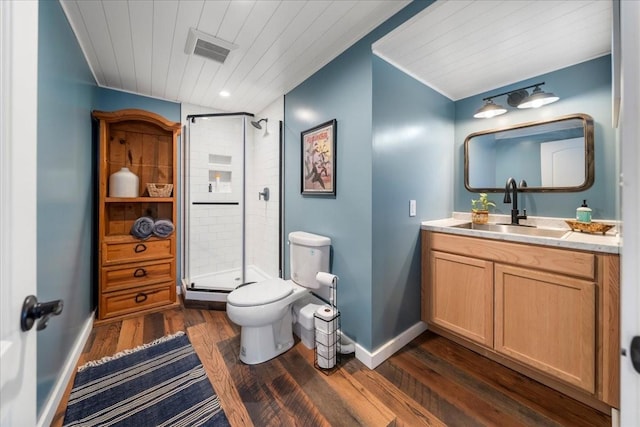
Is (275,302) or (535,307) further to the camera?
(275,302)

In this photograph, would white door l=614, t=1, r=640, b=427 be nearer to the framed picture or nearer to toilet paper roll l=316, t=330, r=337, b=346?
toilet paper roll l=316, t=330, r=337, b=346

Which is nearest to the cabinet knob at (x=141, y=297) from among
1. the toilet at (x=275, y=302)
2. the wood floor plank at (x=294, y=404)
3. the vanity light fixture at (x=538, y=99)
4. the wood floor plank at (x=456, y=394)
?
the toilet at (x=275, y=302)

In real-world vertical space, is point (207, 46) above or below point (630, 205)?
above

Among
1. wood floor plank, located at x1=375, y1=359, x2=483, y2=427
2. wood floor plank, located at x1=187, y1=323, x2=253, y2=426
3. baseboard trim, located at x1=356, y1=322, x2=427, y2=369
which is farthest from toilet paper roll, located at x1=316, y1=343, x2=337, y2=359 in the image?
wood floor plank, located at x1=187, y1=323, x2=253, y2=426

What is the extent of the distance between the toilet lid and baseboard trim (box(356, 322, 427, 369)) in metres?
0.66

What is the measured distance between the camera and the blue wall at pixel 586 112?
1678 millimetres

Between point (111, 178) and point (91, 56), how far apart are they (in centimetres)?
104

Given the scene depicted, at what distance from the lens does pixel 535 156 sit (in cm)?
202

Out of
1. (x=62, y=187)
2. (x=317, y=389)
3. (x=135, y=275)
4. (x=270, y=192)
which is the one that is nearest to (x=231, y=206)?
(x=270, y=192)

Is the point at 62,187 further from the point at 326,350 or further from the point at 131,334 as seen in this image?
the point at 326,350

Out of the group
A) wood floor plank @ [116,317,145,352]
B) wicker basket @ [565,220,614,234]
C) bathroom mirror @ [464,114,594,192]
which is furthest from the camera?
wood floor plank @ [116,317,145,352]

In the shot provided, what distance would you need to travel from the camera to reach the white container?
245 cm

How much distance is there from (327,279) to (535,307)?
1281 mm

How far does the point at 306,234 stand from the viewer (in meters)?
2.14
